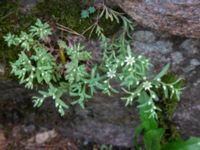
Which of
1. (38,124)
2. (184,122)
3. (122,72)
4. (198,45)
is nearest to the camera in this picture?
(122,72)

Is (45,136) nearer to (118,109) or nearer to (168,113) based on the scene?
(118,109)

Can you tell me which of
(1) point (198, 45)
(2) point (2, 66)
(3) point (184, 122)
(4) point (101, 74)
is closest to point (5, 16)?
(2) point (2, 66)

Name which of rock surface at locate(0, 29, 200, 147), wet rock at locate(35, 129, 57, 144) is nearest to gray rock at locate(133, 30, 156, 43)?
rock surface at locate(0, 29, 200, 147)

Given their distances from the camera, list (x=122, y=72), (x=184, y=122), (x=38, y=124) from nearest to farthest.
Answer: (x=122, y=72)
(x=184, y=122)
(x=38, y=124)

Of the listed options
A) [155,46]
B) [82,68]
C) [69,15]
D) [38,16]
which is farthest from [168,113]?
[38,16]

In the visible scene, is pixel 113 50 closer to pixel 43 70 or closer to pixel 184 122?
pixel 43 70

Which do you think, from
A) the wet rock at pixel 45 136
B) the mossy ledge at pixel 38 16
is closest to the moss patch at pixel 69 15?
the mossy ledge at pixel 38 16
